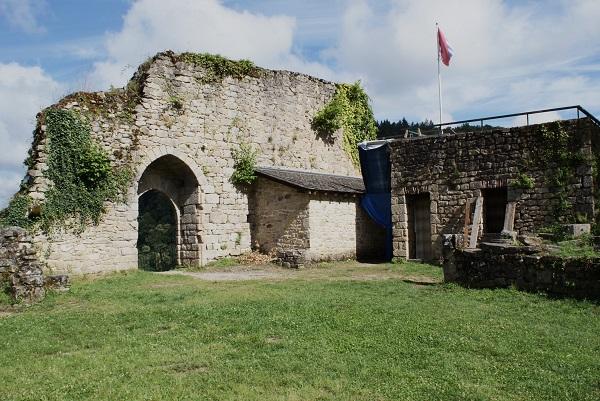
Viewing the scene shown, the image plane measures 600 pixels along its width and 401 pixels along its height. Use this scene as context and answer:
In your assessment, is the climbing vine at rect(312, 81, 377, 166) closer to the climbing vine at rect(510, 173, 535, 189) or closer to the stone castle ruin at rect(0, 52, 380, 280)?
the stone castle ruin at rect(0, 52, 380, 280)

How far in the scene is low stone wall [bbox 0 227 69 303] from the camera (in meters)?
10.5

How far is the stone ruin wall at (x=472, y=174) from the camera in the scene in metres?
15.0

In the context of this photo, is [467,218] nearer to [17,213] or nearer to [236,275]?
[236,275]

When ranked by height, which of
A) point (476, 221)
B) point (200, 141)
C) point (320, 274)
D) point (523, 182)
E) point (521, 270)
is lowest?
point (320, 274)

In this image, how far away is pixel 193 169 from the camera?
700 inches

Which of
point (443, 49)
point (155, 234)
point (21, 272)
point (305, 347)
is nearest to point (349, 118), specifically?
point (443, 49)

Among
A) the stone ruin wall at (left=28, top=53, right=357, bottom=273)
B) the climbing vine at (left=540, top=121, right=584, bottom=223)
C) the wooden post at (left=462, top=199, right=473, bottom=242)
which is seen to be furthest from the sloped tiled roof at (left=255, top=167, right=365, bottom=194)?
the climbing vine at (left=540, top=121, right=584, bottom=223)

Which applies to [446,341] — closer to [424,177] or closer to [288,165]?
[424,177]

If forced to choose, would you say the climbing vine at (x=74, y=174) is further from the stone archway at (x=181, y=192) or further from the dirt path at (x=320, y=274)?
the dirt path at (x=320, y=274)

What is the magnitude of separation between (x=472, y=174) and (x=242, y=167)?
313 inches

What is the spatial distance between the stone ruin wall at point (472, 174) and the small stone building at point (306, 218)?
228cm

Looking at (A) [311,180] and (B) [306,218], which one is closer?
(B) [306,218]

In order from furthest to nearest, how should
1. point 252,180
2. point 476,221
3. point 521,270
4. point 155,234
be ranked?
point 155,234
point 252,180
point 476,221
point 521,270

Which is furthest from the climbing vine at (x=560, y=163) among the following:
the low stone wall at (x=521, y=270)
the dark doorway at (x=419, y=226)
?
the low stone wall at (x=521, y=270)
